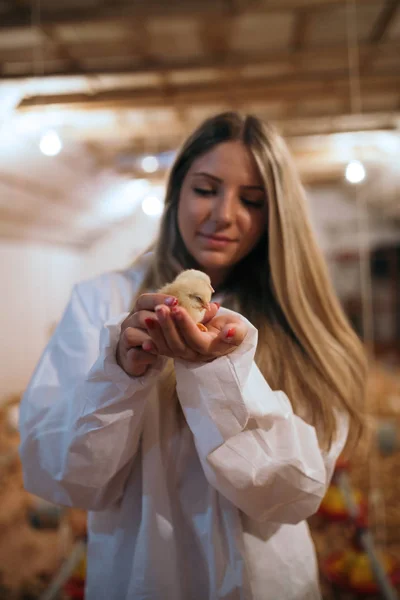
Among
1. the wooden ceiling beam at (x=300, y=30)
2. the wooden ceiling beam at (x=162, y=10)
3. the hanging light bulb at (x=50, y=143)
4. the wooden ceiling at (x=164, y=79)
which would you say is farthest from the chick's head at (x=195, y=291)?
the wooden ceiling beam at (x=300, y=30)

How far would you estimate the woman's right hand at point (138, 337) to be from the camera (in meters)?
0.45

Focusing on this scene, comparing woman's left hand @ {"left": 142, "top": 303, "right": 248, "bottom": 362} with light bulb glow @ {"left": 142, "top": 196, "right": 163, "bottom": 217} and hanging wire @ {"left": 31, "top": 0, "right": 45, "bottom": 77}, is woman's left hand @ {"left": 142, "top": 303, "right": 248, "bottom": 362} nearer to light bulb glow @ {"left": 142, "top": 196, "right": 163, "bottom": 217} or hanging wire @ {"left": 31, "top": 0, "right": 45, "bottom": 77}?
light bulb glow @ {"left": 142, "top": 196, "right": 163, "bottom": 217}

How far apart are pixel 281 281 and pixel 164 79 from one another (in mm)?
944

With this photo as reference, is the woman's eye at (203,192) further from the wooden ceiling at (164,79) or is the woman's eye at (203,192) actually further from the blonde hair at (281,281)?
the wooden ceiling at (164,79)

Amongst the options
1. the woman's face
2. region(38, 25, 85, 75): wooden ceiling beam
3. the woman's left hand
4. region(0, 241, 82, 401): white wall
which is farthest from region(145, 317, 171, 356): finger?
region(38, 25, 85, 75): wooden ceiling beam

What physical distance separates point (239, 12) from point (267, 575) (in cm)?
148

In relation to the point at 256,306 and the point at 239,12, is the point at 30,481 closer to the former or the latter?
the point at 256,306

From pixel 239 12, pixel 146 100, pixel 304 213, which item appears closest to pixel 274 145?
pixel 304 213

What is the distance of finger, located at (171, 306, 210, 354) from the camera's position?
423 mm

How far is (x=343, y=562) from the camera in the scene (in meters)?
1.45

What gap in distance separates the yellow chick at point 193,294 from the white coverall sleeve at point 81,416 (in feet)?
0.33

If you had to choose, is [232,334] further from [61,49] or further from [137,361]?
[61,49]

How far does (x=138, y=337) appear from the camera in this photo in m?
0.47

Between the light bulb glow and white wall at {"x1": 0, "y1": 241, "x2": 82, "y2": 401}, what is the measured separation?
0.20 meters
